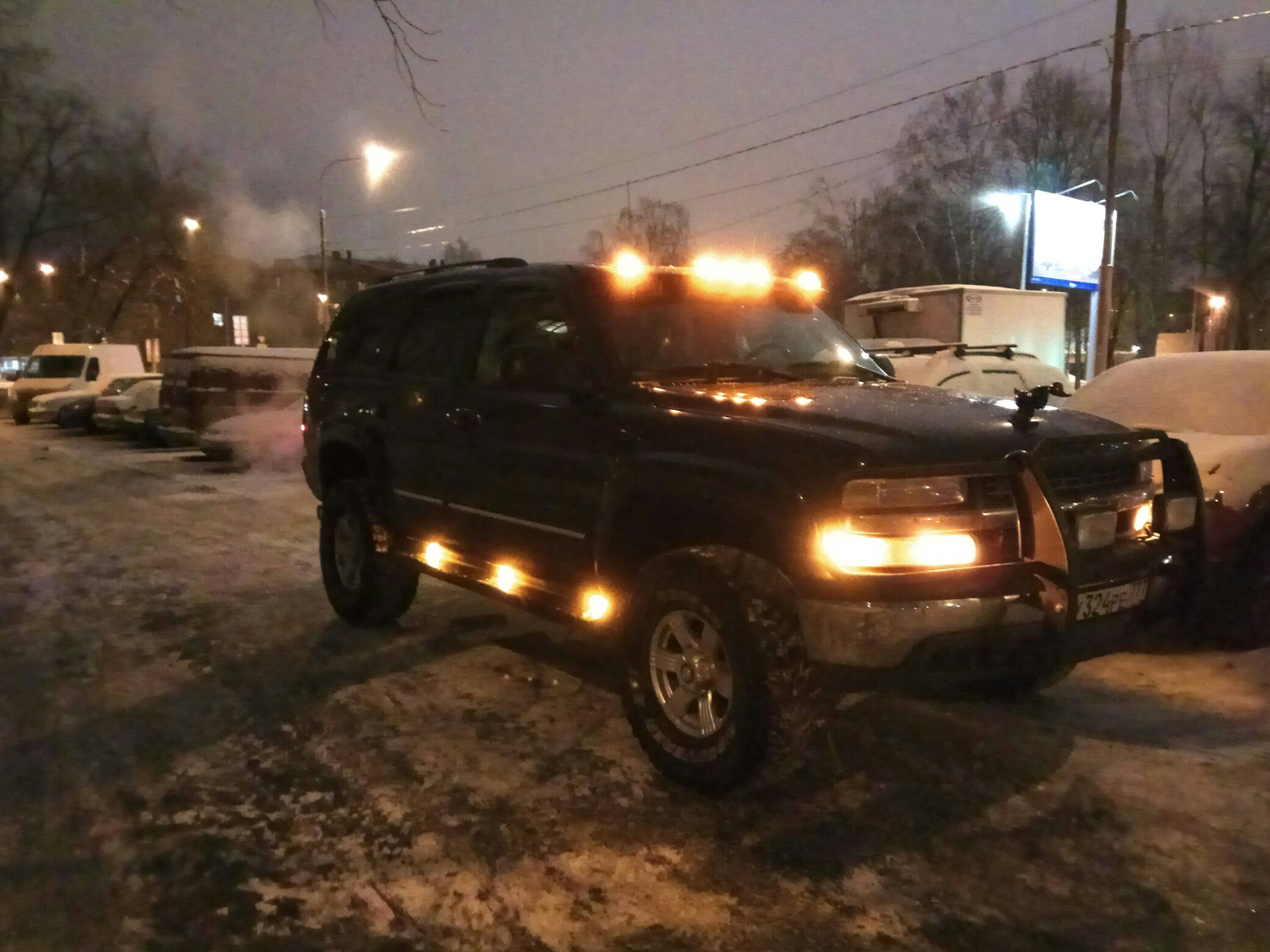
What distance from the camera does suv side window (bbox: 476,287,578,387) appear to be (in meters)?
4.50

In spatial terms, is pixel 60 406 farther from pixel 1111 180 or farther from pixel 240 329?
pixel 1111 180

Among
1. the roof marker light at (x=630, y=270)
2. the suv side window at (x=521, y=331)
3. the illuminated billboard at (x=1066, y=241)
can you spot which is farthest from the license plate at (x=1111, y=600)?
the illuminated billboard at (x=1066, y=241)

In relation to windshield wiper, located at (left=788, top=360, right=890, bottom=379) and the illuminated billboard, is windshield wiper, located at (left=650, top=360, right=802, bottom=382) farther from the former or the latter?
the illuminated billboard

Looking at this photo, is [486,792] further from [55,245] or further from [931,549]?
[55,245]

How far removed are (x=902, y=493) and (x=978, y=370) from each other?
7617 millimetres

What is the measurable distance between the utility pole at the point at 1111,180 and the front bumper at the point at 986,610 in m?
14.2

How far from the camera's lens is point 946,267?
136 ft

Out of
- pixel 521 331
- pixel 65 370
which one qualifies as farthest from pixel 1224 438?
pixel 65 370

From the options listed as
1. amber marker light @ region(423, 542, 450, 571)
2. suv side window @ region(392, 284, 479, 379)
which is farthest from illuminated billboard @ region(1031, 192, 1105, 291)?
amber marker light @ region(423, 542, 450, 571)

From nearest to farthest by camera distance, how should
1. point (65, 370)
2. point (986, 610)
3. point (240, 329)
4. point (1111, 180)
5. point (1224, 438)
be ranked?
point (986, 610)
point (1224, 438)
point (1111, 180)
point (65, 370)
point (240, 329)

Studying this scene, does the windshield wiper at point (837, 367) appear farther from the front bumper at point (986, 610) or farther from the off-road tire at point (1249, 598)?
the off-road tire at point (1249, 598)

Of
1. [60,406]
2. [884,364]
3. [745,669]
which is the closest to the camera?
[745,669]

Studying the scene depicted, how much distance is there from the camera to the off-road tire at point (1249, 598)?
513 cm

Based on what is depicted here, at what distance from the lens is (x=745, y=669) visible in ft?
11.2
